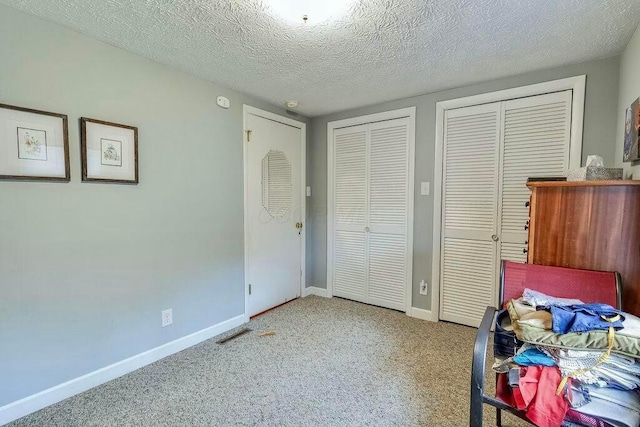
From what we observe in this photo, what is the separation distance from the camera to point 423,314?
2.98 metres

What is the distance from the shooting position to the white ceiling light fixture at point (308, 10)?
1492 mm

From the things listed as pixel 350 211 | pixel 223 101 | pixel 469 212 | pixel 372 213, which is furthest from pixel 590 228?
pixel 223 101

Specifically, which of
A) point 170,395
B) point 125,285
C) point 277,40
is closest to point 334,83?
point 277,40

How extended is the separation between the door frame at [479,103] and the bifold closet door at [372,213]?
29 centimetres

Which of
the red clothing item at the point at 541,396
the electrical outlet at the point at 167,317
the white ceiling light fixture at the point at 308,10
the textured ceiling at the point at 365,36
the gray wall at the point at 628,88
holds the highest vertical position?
the textured ceiling at the point at 365,36

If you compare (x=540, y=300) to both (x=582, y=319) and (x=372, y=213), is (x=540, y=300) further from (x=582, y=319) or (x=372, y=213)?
(x=372, y=213)

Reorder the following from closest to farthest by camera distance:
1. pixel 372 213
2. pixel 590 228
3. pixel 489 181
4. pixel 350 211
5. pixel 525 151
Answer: pixel 590 228
pixel 525 151
pixel 489 181
pixel 372 213
pixel 350 211

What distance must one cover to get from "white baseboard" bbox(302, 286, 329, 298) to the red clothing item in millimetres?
2714

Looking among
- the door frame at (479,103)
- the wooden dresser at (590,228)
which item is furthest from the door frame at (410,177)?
the wooden dresser at (590,228)

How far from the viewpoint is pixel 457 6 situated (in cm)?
154

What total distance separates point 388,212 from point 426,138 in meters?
0.81

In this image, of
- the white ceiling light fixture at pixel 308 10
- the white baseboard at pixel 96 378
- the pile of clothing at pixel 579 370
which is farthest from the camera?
the white baseboard at pixel 96 378

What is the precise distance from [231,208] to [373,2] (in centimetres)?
193

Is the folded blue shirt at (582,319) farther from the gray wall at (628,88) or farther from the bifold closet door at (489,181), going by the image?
the bifold closet door at (489,181)
